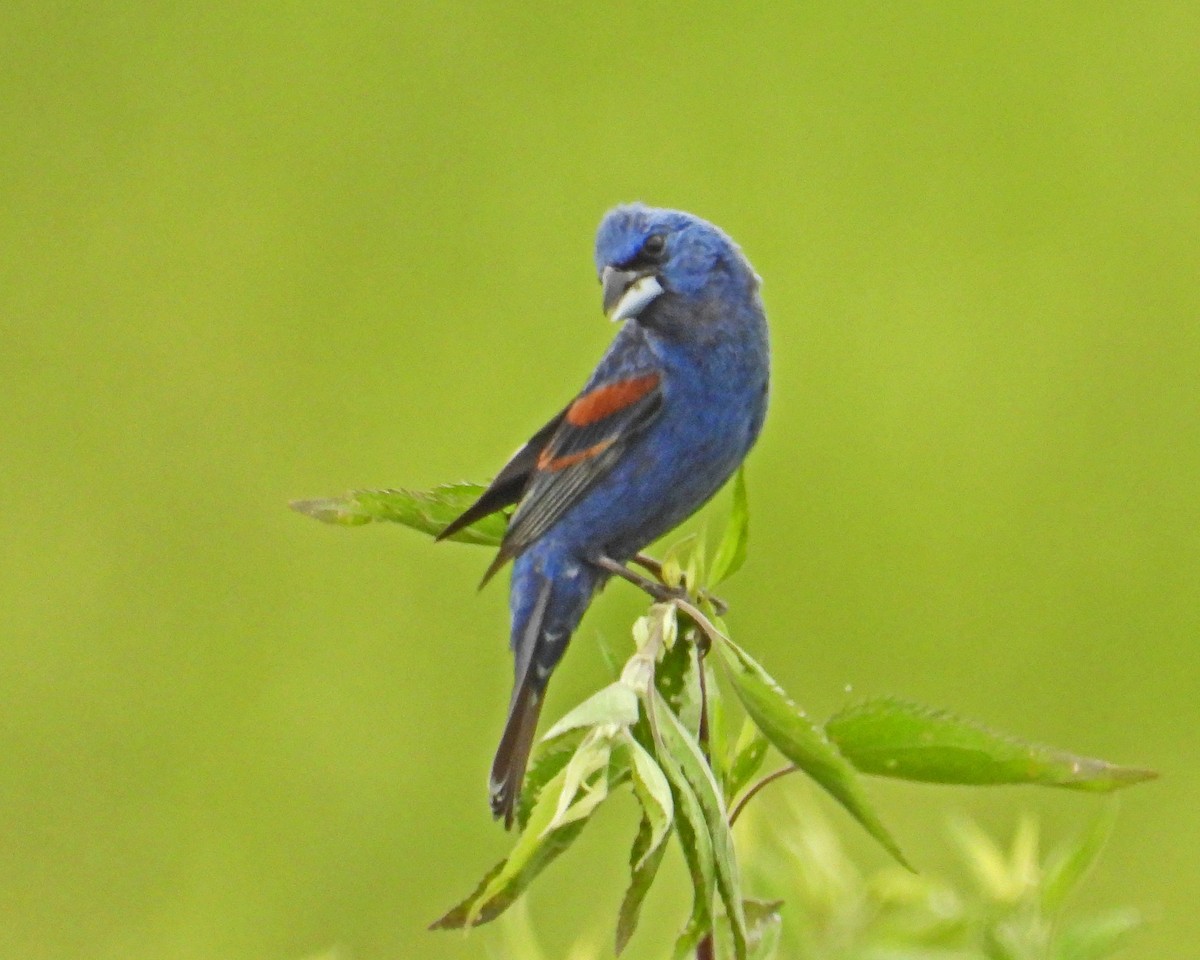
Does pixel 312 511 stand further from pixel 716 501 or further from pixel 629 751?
pixel 716 501

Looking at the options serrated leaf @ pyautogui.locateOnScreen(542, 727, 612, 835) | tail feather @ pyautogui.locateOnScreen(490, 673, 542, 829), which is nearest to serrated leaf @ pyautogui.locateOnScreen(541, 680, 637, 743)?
serrated leaf @ pyautogui.locateOnScreen(542, 727, 612, 835)

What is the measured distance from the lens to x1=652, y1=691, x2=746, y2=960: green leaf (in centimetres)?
101

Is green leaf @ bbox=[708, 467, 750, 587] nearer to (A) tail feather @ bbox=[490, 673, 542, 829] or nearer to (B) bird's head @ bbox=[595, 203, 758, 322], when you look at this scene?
(A) tail feather @ bbox=[490, 673, 542, 829]

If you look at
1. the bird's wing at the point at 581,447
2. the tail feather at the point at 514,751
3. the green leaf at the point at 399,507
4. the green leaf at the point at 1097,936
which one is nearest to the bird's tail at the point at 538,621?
the tail feather at the point at 514,751

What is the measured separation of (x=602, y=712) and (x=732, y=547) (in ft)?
1.28

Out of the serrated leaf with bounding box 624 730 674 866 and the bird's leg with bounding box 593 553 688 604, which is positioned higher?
the bird's leg with bounding box 593 553 688 604

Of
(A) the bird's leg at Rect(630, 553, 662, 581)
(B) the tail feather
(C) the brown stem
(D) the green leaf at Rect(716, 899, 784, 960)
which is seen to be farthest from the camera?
(A) the bird's leg at Rect(630, 553, 662, 581)

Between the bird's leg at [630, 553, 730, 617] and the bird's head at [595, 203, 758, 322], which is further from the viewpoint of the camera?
the bird's head at [595, 203, 758, 322]

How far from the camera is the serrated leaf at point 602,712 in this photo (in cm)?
103

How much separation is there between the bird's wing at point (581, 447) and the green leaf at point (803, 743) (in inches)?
17.6

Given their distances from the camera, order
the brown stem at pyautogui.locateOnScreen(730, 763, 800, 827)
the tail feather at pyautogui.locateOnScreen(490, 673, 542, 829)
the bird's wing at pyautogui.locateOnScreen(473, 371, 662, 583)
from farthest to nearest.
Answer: the bird's wing at pyautogui.locateOnScreen(473, 371, 662, 583), the tail feather at pyautogui.locateOnScreen(490, 673, 542, 829), the brown stem at pyautogui.locateOnScreen(730, 763, 800, 827)

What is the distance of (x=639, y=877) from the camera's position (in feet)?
3.32

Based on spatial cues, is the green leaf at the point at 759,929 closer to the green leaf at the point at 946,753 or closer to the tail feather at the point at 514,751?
the green leaf at the point at 946,753

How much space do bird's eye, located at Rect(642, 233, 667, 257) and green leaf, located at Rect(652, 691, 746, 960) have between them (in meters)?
0.83
